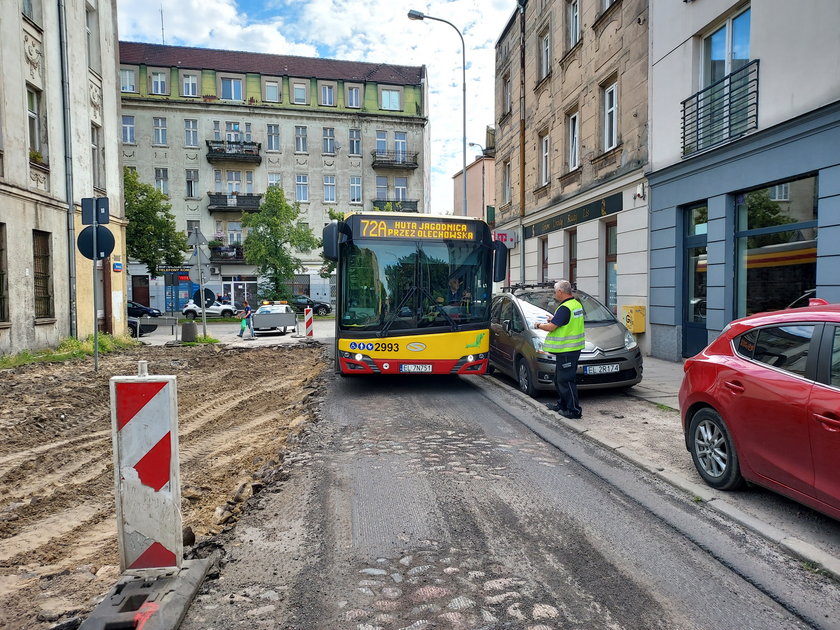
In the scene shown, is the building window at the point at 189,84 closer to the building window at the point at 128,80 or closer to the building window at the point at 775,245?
the building window at the point at 128,80

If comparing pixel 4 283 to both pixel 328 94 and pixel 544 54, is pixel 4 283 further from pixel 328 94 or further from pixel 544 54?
pixel 328 94

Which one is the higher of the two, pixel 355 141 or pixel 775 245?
pixel 355 141

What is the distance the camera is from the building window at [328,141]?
45375mm

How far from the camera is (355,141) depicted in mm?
46031

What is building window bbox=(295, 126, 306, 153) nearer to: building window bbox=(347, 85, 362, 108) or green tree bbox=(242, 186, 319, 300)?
building window bbox=(347, 85, 362, 108)

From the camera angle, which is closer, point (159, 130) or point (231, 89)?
point (159, 130)

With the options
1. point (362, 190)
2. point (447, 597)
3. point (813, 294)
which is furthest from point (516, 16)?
point (362, 190)

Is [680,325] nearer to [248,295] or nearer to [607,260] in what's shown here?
[607,260]

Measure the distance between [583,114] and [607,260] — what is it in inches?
163

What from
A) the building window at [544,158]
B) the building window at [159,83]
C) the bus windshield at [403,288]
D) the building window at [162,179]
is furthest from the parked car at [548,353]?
the building window at [159,83]

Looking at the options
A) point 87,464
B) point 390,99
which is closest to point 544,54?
point 87,464

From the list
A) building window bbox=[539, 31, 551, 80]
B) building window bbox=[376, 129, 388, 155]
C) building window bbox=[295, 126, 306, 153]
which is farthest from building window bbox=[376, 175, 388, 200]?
building window bbox=[539, 31, 551, 80]

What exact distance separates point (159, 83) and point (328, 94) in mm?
12532

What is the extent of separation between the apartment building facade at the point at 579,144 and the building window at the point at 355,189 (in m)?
24.8
